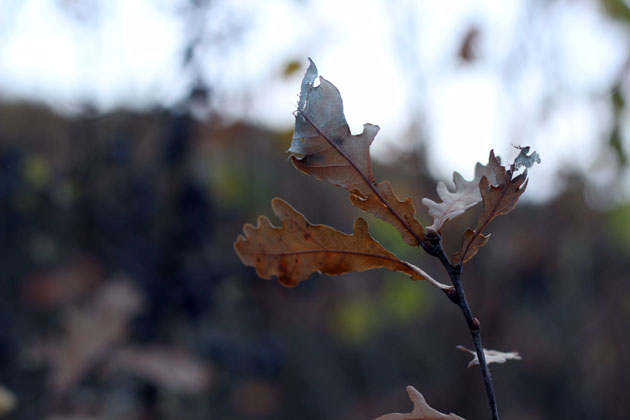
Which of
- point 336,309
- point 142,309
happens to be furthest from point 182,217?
point 336,309

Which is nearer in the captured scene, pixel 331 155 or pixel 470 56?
pixel 331 155

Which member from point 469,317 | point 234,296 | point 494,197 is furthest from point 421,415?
point 234,296

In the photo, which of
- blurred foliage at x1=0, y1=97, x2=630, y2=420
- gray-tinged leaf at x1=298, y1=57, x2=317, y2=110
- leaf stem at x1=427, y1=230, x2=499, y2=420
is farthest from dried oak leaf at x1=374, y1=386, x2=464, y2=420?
blurred foliage at x1=0, y1=97, x2=630, y2=420

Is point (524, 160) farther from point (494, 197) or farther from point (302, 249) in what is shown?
point (302, 249)

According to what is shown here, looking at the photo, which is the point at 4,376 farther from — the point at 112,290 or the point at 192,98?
the point at 192,98

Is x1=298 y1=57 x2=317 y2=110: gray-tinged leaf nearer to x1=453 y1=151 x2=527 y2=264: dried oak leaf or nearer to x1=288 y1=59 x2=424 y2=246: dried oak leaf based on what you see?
x1=288 y1=59 x2=424 y2=246: dried oak leaf

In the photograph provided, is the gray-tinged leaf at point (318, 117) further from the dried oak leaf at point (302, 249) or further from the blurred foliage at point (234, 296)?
the blurred foliage at point (234, 296)

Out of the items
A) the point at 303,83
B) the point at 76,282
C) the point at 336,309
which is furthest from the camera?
→ the point at 336,309
